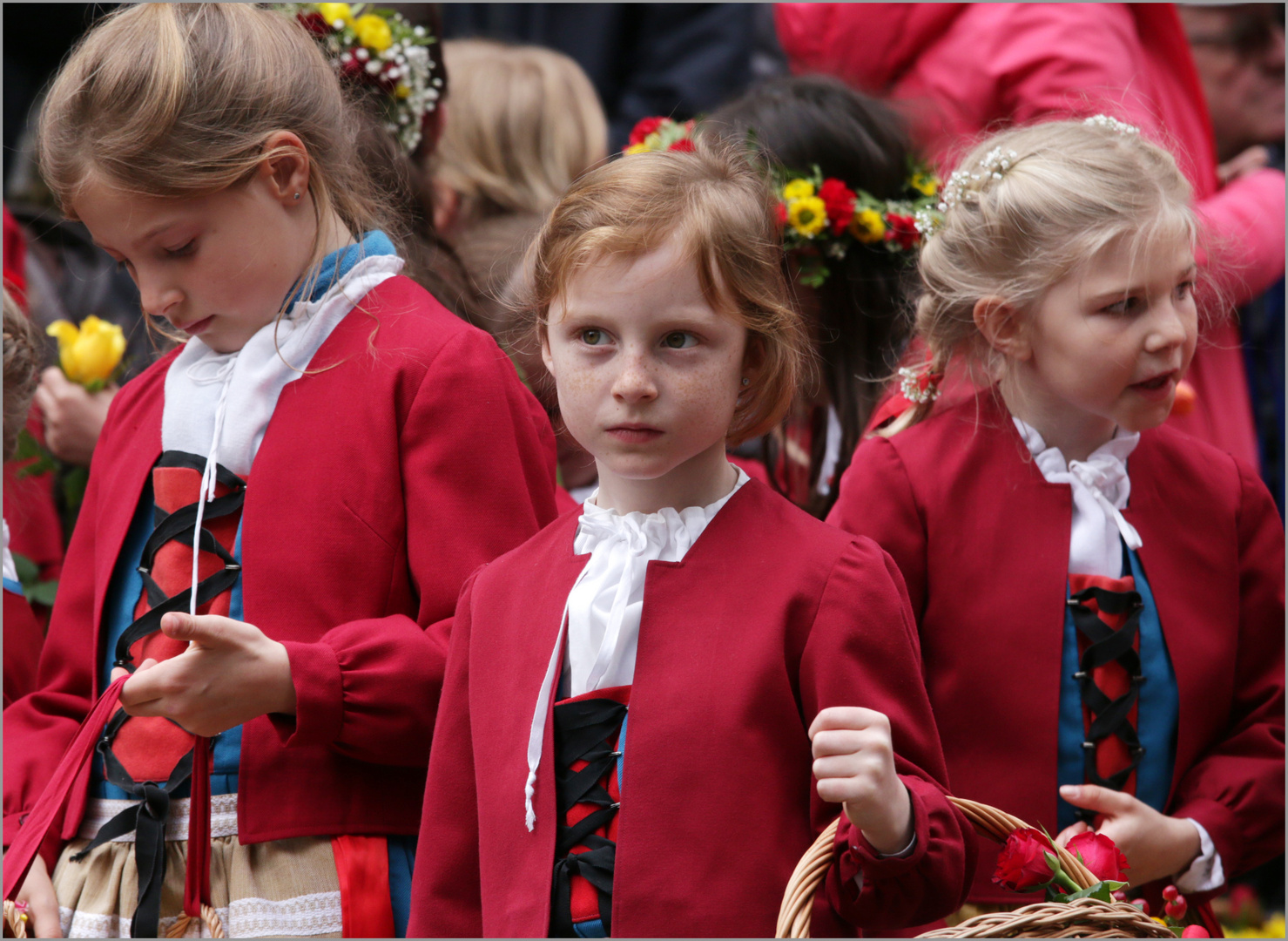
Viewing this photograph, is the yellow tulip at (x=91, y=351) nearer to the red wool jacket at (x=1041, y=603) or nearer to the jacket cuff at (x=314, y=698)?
the jacket cuff at (x=314, y=698)

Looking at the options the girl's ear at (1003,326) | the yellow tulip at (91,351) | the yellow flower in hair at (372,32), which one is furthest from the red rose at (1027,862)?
the yellow tulip at (91,351)

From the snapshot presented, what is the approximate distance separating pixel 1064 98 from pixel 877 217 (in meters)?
0.79

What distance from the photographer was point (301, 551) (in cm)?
229

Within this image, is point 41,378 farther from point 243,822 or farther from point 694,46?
point 694,46

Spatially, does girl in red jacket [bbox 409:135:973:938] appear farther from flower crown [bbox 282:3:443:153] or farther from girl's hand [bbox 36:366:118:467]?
girl's hand [bbox 36:366:118:467]

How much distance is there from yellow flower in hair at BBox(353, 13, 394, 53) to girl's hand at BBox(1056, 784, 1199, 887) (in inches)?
88.0

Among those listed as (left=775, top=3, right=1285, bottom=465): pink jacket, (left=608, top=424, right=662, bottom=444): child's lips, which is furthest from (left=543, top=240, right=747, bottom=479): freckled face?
(left=775, top=3, right=1285, bottom=465): pink jacket

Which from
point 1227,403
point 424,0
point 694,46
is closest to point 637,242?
point 424,0

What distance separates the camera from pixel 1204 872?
2463 millimetres

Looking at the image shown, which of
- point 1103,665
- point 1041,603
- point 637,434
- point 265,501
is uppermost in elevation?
point 637,434

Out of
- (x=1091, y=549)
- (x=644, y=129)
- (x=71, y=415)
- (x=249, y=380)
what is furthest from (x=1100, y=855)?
(x=71, y=415)

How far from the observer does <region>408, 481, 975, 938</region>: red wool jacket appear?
6.18 ft

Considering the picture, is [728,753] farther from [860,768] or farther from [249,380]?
[249,380]

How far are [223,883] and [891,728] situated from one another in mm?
1071
